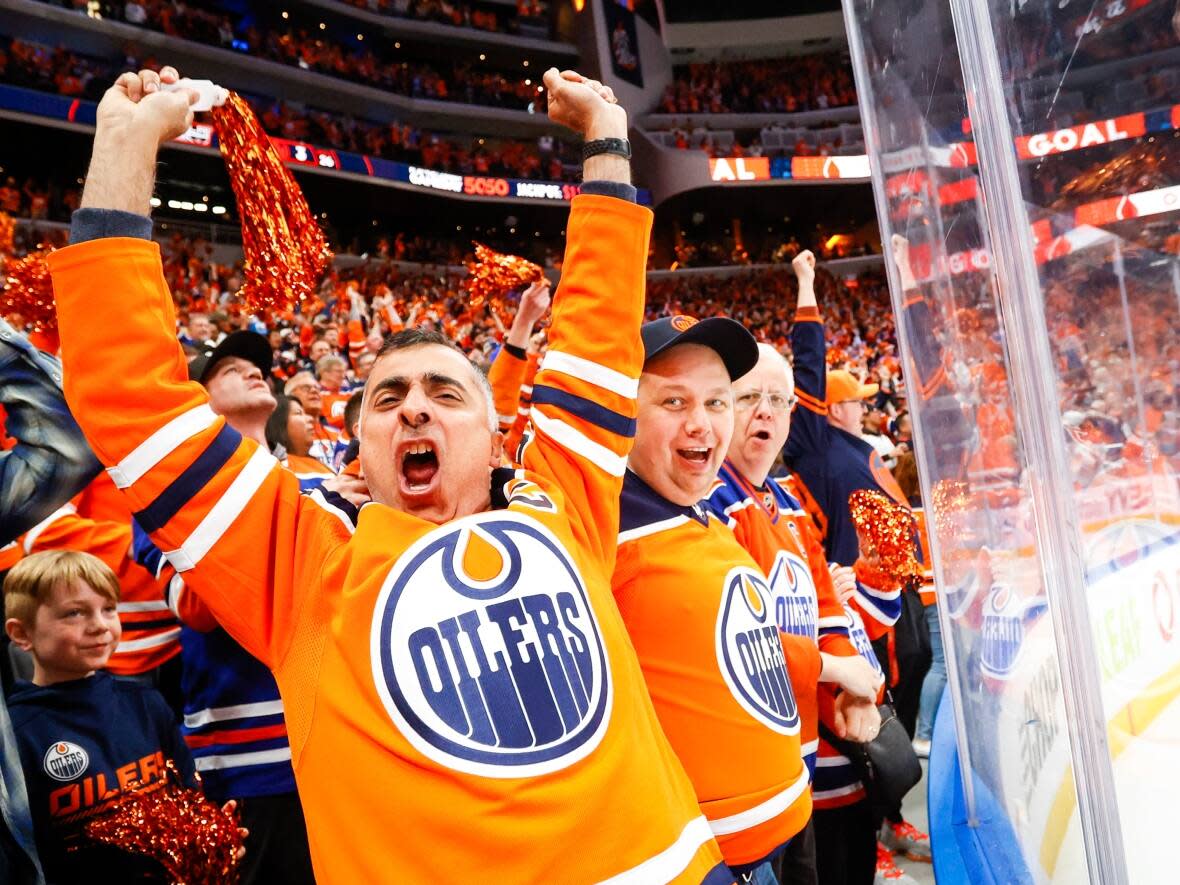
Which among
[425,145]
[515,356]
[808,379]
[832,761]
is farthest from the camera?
[425,145]

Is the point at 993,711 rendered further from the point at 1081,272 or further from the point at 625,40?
the point at 625,40

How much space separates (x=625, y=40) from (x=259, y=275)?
26521 millimetres

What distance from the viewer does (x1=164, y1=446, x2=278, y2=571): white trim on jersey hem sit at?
113 centimetres

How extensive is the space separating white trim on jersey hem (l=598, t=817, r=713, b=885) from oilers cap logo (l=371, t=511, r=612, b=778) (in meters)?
0.14

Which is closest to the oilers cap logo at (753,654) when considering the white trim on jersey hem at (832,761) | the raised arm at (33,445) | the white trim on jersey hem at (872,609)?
the white trim on jersey hem at (832,761)

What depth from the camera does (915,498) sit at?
18.0 feet

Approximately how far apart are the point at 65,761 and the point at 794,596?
4.94ft

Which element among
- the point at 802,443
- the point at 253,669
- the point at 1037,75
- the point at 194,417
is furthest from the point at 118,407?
Result: the point at 802,443

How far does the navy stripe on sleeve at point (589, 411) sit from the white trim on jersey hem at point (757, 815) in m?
0.64

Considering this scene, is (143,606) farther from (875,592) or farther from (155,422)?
(875,592)

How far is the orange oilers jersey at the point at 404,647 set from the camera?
3.34ft

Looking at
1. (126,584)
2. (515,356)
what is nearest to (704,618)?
(515,356)

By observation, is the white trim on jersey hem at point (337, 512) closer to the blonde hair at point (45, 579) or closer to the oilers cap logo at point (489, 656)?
the oilers cap logo at point (489, 656)

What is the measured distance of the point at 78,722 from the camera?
1.82 m
